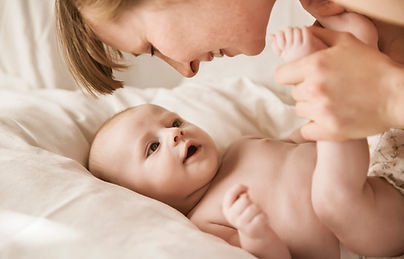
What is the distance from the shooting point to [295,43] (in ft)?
2.75

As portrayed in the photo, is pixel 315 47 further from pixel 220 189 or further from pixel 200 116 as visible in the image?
pixel 200 116

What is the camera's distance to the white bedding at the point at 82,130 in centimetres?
81

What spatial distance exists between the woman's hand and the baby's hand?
7.0 inches

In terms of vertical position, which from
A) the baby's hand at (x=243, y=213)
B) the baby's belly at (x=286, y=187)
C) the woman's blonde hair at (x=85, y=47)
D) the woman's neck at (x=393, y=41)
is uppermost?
the woman's blonde hair at (x=85, y=47)

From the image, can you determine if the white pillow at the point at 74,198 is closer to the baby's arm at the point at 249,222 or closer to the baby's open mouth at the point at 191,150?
the baby's arm at the point at 249,222

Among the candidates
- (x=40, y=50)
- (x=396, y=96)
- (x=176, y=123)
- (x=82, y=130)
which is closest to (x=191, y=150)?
(x=176, y=123)

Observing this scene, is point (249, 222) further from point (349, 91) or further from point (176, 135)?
point (176, 135)

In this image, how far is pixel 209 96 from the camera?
1668 millimetres

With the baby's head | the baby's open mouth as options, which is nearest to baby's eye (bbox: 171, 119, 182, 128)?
the baby's head

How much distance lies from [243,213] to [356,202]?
0.21m

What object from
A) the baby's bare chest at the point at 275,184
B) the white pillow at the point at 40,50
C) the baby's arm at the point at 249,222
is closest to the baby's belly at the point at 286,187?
the baby's bare chest at the point at 275,184

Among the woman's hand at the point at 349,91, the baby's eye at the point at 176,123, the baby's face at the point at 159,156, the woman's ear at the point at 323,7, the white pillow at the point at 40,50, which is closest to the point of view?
the woman's hand at the point at 349,91

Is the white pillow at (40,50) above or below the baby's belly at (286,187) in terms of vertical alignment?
above

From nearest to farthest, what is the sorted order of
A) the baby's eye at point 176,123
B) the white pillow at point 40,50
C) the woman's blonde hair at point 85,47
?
the woman's blonde hair at point 85,47 → the baby's eye at point 176,123 → the white pillow at point 40,50
